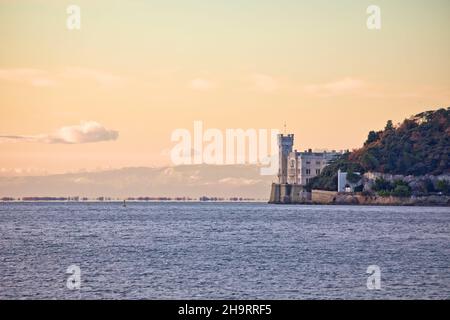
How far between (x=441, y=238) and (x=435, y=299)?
144 feet

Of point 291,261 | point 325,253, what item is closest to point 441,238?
point 325,253

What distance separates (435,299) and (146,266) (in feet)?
64.7

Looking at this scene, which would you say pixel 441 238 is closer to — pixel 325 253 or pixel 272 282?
pixel 325 253

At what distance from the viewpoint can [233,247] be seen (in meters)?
77.6

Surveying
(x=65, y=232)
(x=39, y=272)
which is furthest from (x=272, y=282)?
(x=65, y=232)

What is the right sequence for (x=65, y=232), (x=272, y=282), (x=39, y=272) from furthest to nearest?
1. (x=65, y=232)
2. (x=39, y=272)
3. (x=272, y=282)

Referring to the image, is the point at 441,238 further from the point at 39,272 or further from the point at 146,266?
the point at 39,272
